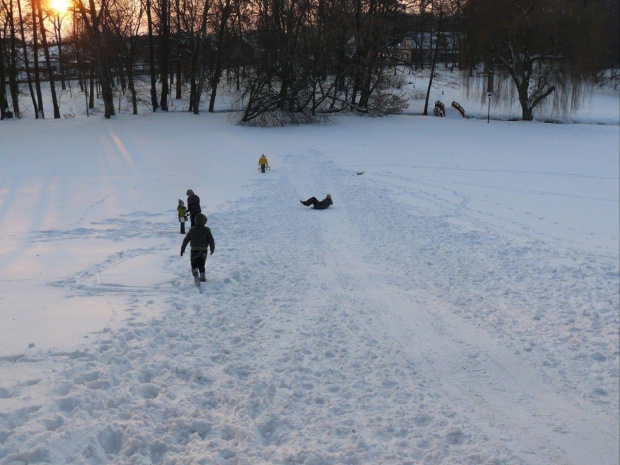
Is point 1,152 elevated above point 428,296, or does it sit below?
above

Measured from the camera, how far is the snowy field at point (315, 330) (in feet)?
17.7

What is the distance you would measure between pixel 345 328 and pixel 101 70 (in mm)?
31709

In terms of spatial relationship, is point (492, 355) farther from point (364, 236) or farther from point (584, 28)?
point (584, 28)

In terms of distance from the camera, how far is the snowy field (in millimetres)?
5402

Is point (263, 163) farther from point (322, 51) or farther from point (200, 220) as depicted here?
point (322, 51)

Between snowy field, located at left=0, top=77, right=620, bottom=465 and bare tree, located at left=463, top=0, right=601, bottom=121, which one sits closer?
snowy field, located at left=0, top=77, right=620, bottom=465

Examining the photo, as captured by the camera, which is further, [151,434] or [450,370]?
[450,370]

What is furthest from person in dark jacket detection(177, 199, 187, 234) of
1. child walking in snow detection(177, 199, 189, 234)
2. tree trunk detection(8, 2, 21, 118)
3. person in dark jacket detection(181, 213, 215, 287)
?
tree trunk detection(8, 2, 21, 118)

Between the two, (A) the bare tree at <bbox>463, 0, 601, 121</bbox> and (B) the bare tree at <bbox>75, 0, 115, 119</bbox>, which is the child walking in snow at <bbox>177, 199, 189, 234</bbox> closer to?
(B) the bare tree at <bbox>75, 0, 115, 119</bbox>

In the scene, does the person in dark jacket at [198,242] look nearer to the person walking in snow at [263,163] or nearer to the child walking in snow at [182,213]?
the child walking in snow at [182,213]

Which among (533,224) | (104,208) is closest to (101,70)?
(104,208)

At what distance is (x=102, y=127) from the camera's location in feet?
116

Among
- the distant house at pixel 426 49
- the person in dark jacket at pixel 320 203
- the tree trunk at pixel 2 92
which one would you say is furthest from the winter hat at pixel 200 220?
the distant house at pixel 426 49

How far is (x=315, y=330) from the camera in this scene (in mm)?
8039
